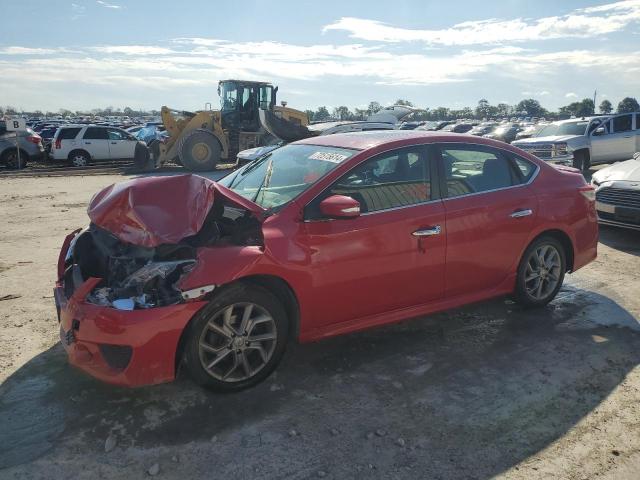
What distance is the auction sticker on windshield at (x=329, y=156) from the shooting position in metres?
4.00

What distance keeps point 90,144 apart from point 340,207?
18.7m

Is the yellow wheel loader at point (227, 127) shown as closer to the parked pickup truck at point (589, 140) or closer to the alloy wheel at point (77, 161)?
the alloy wheel at point (77, 161)

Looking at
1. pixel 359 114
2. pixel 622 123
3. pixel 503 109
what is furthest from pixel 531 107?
pixel 622 123

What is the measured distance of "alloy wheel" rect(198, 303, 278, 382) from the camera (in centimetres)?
335

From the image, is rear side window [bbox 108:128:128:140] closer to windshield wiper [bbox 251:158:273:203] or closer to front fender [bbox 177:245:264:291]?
windshield wiper [bbox 251:158:273:203]

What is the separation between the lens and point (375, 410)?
3316mm

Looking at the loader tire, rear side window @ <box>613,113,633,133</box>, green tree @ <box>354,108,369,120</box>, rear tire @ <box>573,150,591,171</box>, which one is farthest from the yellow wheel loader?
green tree @ <box>354,108,369,120</box>

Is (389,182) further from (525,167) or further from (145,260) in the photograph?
(145,260)

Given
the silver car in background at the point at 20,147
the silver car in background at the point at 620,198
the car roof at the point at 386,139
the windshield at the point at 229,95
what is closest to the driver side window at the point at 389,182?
the car roof at the point at 386,139

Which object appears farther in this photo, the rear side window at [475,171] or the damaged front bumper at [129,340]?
the rear side window at [475,171]

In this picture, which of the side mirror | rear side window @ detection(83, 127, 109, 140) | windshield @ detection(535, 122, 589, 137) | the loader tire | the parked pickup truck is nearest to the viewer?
the side mirror

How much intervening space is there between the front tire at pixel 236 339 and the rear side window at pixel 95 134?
18614 millimetres

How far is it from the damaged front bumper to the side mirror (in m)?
1.01

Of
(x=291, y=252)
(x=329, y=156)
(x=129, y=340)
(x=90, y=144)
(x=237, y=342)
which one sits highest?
(x=90, y=144)
